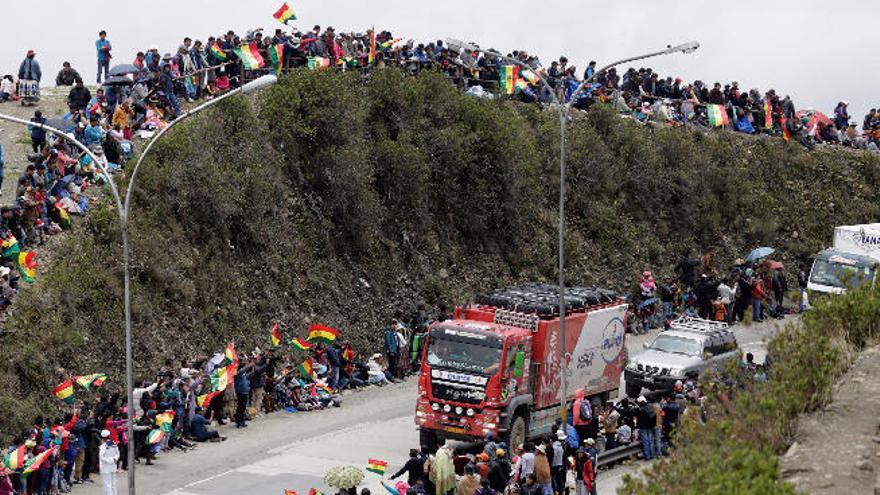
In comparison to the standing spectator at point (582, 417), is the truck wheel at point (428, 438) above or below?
below

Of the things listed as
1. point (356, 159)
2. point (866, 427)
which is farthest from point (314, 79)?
point (866, 427)

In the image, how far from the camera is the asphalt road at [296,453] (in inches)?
1201

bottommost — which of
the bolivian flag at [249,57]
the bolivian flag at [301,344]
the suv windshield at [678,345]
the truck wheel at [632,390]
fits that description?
the truck wheel at [632,390]

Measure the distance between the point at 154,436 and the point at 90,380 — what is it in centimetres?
241

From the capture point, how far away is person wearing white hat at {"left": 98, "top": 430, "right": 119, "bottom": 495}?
2828 cm

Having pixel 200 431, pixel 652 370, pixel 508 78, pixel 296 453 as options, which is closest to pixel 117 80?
pixel 200 431

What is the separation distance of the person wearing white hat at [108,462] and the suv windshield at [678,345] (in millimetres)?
16488

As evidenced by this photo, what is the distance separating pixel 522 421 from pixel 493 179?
62.6ft

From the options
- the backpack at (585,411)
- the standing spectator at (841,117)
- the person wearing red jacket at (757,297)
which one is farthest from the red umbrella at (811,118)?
the backpack at (585,411)

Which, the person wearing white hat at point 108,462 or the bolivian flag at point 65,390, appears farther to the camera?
the bolivian flag at point 65,390

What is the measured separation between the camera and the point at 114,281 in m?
36.9

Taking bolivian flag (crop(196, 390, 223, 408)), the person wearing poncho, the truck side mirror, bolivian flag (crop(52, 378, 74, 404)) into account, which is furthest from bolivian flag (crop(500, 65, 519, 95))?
the person wearing poncho

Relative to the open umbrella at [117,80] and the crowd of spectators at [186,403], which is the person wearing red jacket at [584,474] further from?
the open umbrella at [117,80]

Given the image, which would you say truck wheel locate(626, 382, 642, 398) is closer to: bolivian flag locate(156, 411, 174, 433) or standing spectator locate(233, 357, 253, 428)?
standing spectator locate(233, 357, 253, 428)
